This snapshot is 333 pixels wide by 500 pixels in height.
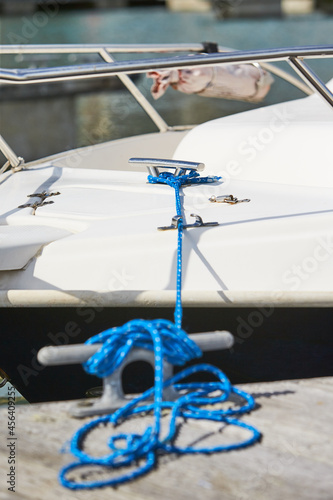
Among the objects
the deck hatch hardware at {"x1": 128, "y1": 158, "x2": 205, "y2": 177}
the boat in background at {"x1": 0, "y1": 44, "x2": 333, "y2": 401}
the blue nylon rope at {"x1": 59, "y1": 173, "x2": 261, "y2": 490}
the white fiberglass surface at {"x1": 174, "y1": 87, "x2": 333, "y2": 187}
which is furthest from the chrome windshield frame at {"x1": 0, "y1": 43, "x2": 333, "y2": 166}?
the blue nylon rope at {"x1": 59, "y1": 173, "x2": 261, "y2": 490}

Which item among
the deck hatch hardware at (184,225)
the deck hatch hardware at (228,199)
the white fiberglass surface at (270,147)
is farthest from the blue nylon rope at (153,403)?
the white fiberglass surface at (270,147)

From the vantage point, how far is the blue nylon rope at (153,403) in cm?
172

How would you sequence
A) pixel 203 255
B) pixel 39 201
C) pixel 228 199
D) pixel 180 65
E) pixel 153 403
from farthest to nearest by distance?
1. pixel 39 201
2. pixel 228 199
3. pixel 180 65
4. pixel 203 255
5. pixel 153 403

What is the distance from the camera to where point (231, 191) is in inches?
113

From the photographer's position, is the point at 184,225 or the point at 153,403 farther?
the point at 184,225

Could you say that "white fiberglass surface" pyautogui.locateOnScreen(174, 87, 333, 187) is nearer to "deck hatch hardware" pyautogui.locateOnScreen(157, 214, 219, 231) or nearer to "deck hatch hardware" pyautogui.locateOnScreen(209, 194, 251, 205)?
"deck hatch hardware" pyautogui.locateOnScreen(209, 194, 251, 205)

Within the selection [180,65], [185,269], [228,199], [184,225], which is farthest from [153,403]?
[180,65]

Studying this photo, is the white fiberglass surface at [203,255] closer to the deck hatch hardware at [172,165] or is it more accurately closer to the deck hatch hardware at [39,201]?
the deck hatch hardware at [172,165]

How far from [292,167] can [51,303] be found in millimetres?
1150

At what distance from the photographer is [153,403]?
1962 mm

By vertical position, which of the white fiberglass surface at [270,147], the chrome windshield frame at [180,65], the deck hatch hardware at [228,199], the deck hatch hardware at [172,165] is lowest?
the deck hatch hardware at [228,199]

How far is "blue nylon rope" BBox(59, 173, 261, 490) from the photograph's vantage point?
1719 mm

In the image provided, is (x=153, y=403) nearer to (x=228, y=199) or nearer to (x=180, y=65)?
(x=228, y=199)

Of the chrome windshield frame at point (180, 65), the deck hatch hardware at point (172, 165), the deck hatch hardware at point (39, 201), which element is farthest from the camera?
the deck hatch hardware at point (39, 201)
